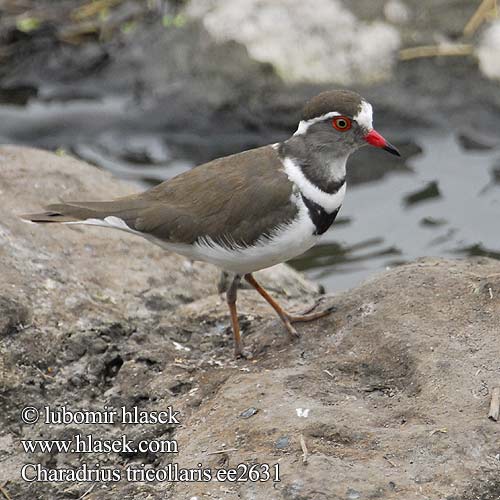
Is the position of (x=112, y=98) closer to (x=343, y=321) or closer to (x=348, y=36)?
(x=348, y=36)

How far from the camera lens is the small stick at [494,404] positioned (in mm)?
4238

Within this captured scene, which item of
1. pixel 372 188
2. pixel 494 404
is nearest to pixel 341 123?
pixel 494 404

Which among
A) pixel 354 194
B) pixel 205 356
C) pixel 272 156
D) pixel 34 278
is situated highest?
pixel 272 156

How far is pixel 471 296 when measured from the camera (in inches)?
204

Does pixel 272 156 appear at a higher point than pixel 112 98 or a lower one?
higher

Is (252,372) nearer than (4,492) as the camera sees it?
No

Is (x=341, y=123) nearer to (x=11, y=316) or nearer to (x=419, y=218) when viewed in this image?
(x=11, y=316)

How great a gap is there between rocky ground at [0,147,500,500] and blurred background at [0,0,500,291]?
134 inches

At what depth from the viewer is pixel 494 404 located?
14.1ft

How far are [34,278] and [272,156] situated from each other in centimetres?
150

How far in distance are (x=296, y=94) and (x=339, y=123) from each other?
4.51m

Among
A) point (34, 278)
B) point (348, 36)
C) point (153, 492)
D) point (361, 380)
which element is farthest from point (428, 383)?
point (348, 36)

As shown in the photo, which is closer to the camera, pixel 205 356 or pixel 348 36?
pixel 205 356

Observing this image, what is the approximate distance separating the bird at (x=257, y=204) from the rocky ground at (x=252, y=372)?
34 cm
